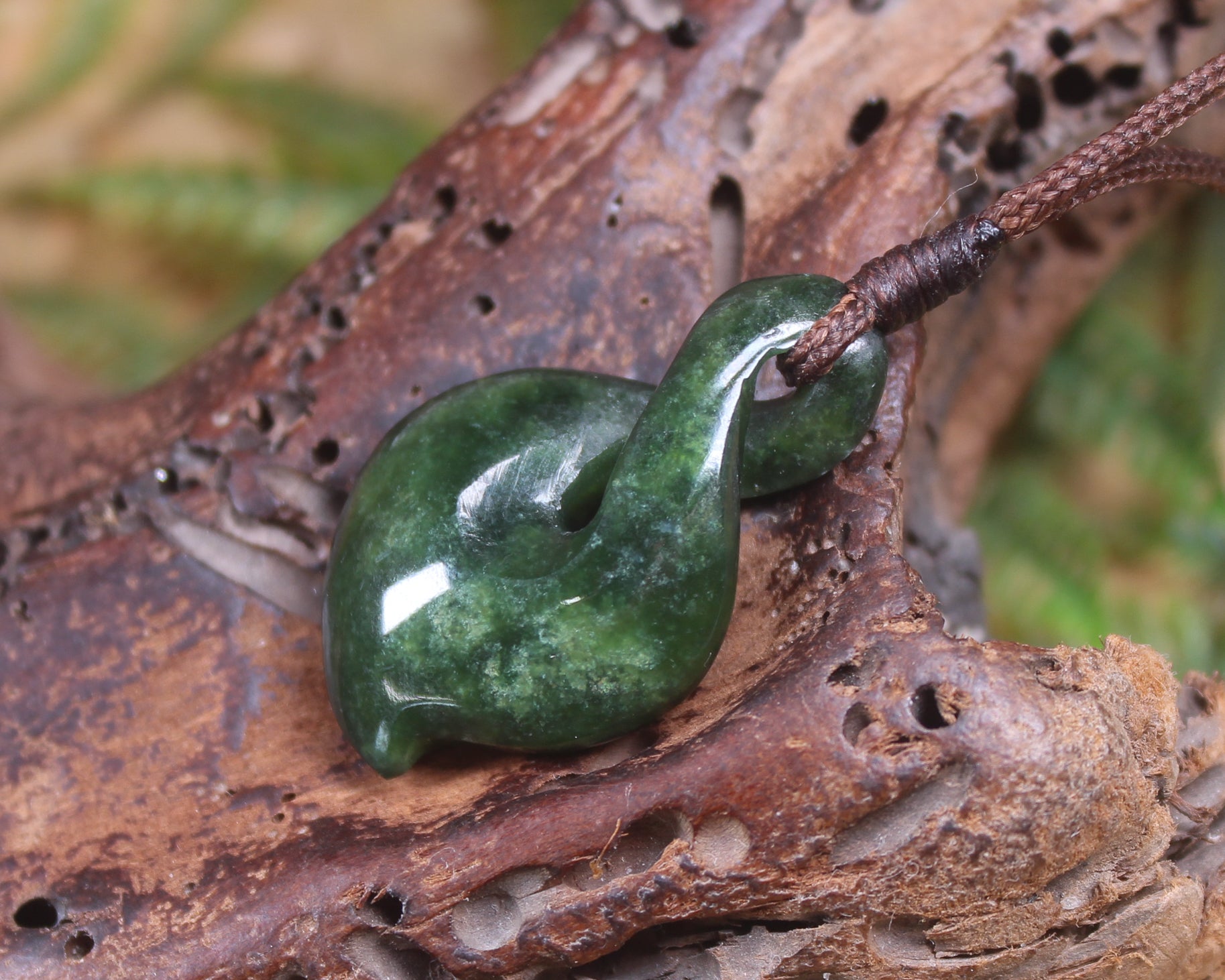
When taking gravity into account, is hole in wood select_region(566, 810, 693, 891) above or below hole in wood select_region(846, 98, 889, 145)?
below

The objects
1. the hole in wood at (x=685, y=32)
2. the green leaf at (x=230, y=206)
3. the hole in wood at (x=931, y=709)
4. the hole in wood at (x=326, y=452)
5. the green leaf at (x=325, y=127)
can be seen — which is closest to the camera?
the hole in wood at (x=931, y=709)

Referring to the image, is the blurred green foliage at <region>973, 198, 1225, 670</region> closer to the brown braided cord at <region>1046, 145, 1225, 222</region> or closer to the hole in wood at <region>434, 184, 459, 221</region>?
the brown braided cord at <region>1046, 145, 1225, 222</region>

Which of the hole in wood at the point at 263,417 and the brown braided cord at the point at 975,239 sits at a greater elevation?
the hole in wood at the point at 263,417

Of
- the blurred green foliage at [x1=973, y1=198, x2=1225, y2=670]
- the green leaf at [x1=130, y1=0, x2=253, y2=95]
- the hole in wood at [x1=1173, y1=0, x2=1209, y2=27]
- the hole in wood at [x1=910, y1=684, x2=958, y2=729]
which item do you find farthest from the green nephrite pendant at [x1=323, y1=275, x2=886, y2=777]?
the green leaf at [x1=130, y1=0, x2=253, y2=95]

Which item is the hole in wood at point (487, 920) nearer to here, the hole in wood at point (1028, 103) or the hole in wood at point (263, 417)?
the hole in wood at point (263, 417)

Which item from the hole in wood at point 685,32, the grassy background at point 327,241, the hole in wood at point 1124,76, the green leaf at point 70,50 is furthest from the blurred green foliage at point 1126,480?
the green leaf at point 70,50

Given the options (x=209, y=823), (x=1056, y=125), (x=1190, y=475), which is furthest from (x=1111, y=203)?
(x=209, y=823)

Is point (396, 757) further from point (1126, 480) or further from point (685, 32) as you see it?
point (1126, 480)
